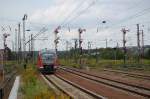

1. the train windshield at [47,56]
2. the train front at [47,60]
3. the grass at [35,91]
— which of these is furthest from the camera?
the train windshield at [47,56]

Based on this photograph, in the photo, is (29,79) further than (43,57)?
No

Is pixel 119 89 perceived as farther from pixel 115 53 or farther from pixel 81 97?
pixel 115 53

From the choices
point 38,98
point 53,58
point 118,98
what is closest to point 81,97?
point 118,98

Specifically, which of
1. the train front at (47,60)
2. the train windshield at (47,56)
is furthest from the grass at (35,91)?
the train windshield at (47,56)

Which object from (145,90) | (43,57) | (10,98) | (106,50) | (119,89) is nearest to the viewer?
(10,98)

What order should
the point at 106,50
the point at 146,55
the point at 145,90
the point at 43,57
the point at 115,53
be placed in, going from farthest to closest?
the point at 106,50
the point at 115,53
the point at 146,55
the point at 43,57
the point at 145,90

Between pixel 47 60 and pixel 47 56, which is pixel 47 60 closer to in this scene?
pixel 47 60

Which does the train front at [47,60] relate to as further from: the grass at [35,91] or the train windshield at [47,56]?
the grass at [35,91]

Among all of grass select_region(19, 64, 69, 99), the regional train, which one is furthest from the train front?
grass select_region(19, 64, 69, 99)

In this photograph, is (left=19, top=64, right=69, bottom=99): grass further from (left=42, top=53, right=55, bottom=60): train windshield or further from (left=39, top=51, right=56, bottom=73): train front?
(left=42, top=53, right=55, bottom=60): train windshield

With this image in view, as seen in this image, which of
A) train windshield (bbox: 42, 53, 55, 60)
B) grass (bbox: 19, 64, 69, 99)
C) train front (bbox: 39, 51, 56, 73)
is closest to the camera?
grass (bbox: 19, 64, 69, 99)

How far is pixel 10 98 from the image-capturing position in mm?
20328

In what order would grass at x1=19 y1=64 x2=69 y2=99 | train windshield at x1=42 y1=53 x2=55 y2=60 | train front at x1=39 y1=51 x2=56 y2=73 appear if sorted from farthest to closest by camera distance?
train windshield at x1=42 y1=53 x2=55 y2=60 < train front at x1=39 y1=51 x2=56 y2=73 < grass at x1=19 y1=64 x2=69 y2=99

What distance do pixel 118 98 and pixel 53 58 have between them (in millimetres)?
29406
